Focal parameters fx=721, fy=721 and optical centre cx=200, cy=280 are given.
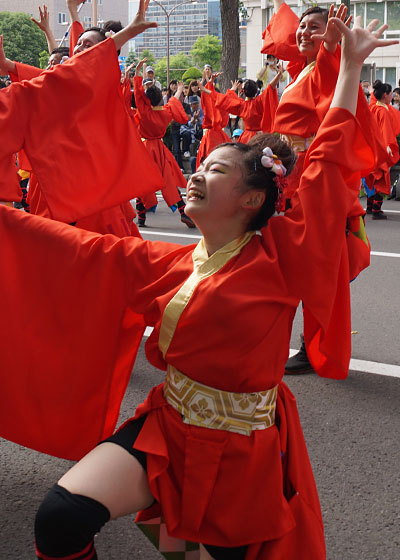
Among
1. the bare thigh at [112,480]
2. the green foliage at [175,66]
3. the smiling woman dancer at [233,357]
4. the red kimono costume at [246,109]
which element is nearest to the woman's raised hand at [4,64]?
the smiling woman dancer at [233,357]

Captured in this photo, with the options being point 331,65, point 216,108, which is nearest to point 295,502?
point 331,65

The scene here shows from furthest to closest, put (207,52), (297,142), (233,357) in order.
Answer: (207,52) → (297,142) → (233,357)

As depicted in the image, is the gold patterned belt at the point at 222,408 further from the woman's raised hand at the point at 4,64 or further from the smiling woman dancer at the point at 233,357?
the woman's raised hand at the point at 4,64

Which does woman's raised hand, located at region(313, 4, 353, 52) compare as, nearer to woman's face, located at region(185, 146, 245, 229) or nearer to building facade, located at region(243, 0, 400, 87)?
woman's face, located at region(185, 146, 245, 229)

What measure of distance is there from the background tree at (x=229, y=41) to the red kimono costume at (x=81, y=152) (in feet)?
40.2

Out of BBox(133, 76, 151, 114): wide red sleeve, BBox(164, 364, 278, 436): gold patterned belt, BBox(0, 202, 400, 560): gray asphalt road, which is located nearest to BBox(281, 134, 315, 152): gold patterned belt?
BBox(0, 202, 400, 560): gray asphalt road

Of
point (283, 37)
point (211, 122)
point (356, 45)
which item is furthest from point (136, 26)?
point (211, 122)

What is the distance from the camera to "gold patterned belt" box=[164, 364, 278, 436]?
1.86 m

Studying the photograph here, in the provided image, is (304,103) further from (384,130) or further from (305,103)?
(384,130)

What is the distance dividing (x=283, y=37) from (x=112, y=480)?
10.1 ft

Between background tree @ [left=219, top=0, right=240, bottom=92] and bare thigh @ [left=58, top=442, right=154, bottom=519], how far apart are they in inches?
545

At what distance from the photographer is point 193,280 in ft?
6.33

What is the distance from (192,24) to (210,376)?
175 meters

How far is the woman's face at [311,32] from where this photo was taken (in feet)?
11.8
